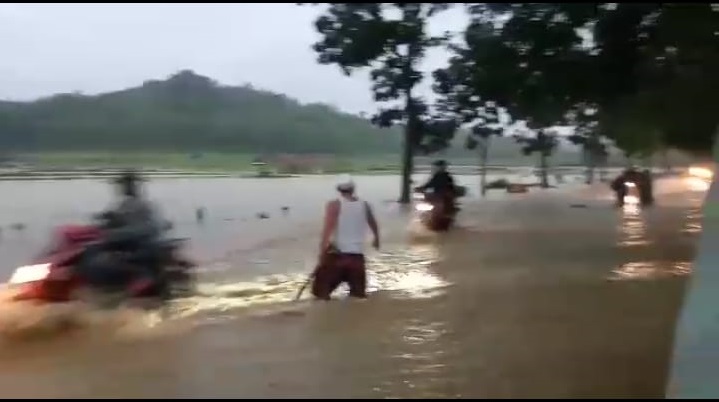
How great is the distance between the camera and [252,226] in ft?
17.5

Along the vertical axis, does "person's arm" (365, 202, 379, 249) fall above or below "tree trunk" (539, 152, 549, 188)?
below

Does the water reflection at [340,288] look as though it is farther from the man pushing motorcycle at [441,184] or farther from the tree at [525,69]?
the tree at [525,69]

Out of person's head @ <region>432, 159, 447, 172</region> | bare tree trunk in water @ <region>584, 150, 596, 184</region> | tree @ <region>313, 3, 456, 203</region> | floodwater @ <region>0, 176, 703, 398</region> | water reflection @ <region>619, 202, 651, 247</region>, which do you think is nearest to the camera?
floodwater @ <region>0, 176, 703, 398</region>

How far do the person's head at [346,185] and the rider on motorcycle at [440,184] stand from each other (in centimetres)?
40

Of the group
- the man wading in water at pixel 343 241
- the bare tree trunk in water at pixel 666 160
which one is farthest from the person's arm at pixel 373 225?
the bare tree trunk in water at pixel 666 160

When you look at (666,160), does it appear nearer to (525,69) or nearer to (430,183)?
(525,69)

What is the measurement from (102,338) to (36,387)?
409 millimetres

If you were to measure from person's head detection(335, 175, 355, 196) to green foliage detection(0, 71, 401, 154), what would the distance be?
412 mm

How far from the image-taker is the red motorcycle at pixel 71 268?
4.50 m

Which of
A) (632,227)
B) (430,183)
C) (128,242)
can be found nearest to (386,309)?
(430,183)

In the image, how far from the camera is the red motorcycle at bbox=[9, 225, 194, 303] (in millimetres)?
4504

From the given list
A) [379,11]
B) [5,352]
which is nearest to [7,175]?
[5,352]

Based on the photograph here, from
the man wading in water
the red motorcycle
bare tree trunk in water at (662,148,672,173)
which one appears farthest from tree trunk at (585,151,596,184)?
the red motorcycle

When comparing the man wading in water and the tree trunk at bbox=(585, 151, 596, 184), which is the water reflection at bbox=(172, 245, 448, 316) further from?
the tree trunk at bbox=(585, 151, 596, 184)
